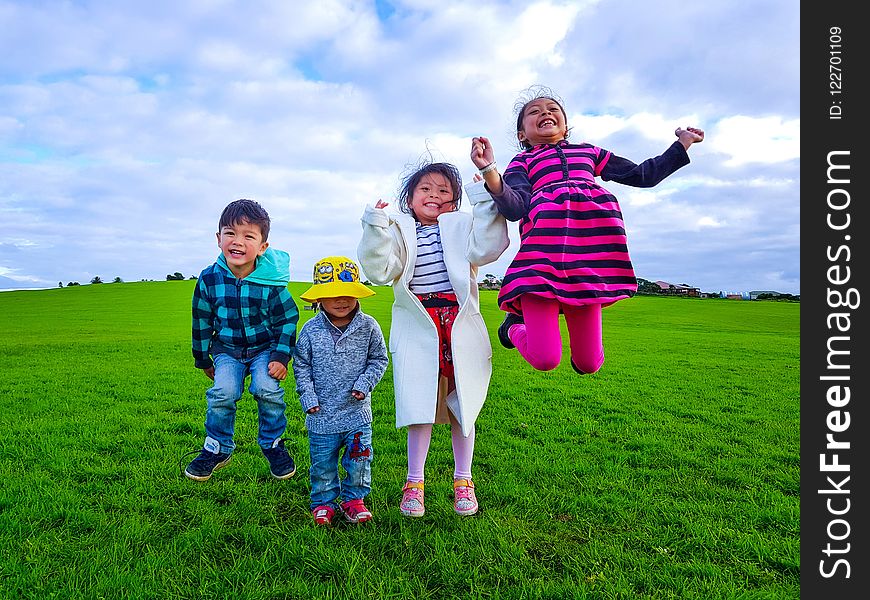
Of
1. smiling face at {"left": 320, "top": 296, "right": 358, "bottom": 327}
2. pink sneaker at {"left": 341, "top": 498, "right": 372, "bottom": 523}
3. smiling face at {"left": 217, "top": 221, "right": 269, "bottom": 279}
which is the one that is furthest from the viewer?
smiling face at {"left": 217, "top": 221, "right": 269, "bottom": 279}

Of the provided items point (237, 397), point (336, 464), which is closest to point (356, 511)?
point (336, 464)

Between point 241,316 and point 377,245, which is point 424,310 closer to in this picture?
point 377,245

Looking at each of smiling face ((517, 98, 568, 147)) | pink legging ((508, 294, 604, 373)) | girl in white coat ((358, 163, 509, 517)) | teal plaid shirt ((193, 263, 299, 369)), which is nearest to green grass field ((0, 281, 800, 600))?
girl in white coat ((358, 163, 509, 517))

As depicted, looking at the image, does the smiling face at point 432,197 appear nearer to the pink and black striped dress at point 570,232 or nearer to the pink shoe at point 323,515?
the pink and black striped dress at point 570,232

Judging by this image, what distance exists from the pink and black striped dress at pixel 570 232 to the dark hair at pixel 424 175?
0.66 meters

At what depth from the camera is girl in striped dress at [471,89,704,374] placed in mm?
3865

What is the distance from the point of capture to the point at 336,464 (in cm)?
448

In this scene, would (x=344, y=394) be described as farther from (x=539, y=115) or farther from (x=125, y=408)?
(x=125, y=408)

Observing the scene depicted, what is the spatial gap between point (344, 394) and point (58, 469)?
308 cm

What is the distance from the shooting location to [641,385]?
11039 mm

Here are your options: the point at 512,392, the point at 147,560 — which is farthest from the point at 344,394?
the point at 512,392

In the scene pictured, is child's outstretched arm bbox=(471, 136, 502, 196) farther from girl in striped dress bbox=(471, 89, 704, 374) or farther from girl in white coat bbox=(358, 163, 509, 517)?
girl in white coat bbox=(358, 163, 509, 517)

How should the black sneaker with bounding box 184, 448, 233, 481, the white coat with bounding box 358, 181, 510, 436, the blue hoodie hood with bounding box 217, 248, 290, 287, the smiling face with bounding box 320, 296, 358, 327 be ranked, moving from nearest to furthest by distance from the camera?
1. the white coat with bounding box 358, 181, 510, 436
2. the smiling face with bounding box 320, 296, 358, 327
3. the blue hoodie hood with bounding box 217, 248, 290, 287
4. the black sneaker with bounding box 184, 448, 233, 481

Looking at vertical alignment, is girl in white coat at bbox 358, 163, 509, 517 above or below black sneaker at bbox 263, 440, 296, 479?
above
